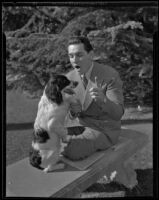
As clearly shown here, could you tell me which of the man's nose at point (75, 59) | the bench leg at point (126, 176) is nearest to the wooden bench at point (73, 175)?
the bench leg at point (126, 176)

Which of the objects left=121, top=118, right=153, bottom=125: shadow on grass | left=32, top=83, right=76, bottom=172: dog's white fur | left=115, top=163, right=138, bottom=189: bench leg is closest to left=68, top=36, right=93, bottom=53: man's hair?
left=32, top=83, right=76, bottom=172: dog's white fur

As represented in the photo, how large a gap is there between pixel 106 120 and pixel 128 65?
47 centimetres

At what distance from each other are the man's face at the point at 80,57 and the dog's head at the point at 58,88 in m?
0.16

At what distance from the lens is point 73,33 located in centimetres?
253

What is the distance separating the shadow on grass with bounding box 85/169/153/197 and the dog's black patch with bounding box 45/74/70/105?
0.87 m

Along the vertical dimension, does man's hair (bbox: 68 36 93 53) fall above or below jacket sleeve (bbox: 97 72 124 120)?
above

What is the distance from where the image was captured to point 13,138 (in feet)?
8.79

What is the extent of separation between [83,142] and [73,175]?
26cm

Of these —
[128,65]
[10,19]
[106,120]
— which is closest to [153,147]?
[106,120]

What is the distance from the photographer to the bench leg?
2744 millimetres

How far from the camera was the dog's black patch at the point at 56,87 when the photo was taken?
2.33 meters

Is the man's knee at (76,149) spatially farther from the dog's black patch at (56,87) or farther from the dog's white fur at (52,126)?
the dog's black patch at (56,87)

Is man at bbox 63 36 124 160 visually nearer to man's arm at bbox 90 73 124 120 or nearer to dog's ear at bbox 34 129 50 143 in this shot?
man's arm at bbox 90 73 124 120

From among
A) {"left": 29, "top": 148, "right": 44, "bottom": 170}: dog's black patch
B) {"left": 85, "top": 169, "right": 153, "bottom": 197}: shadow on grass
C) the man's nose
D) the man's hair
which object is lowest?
{"left": 85, "top": 169, "right": 153, "bottom": 197}: shadow on grass
